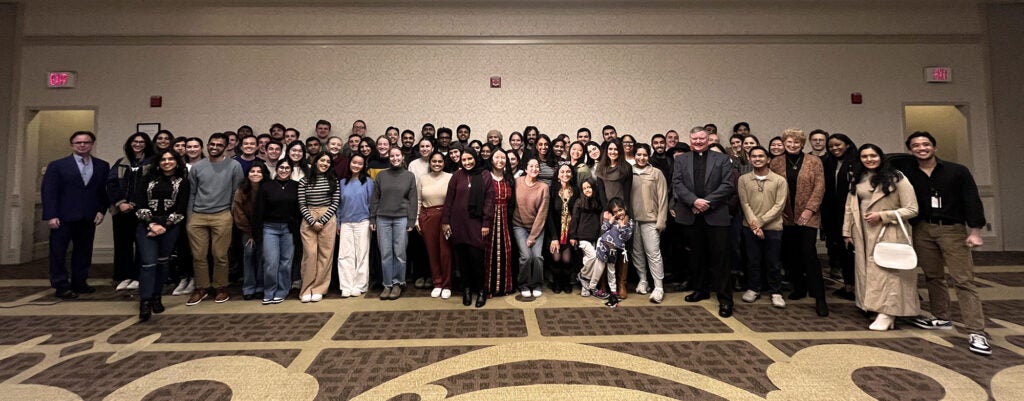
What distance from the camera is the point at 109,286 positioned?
4.43 m

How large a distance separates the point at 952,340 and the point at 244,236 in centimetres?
616

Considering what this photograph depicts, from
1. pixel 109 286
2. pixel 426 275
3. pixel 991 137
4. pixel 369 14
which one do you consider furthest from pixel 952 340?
pixel 109 286

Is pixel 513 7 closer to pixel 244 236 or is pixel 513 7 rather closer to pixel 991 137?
pixel 244 236

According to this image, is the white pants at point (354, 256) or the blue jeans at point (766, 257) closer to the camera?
the blue jeans at point (766, 257)

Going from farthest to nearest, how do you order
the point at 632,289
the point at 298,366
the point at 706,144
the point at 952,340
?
the point at 632,289 → the point at 706,144 → the point at 952,340 → the point at 298,366

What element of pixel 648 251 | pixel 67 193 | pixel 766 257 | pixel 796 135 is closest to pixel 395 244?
pixel 648 251

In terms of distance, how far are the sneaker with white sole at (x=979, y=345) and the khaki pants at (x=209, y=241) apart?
6140 mm

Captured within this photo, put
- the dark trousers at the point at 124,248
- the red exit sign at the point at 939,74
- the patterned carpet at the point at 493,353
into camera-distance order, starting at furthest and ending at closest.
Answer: the red exit sign at the point at 939,74
the dark trousers at the point at 124,248
the patterned carpet at the point at 493,353

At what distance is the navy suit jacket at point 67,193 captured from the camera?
396cm

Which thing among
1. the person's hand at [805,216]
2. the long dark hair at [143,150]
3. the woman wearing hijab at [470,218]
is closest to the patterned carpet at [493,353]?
the woman wearing hijab at [470,218]

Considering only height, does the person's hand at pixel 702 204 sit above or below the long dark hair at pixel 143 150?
below

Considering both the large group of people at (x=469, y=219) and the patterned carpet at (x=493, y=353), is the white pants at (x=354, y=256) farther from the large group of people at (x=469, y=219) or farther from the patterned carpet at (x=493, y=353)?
the patterned carpet at (x=493, y=353)

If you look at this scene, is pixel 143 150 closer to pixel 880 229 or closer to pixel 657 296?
pixel 657 296

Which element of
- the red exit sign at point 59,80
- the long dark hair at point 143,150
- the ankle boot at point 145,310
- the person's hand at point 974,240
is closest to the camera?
the person's hand at point 974,240
